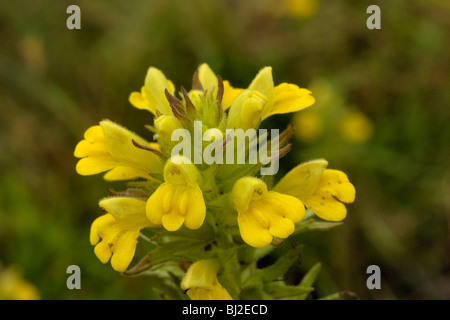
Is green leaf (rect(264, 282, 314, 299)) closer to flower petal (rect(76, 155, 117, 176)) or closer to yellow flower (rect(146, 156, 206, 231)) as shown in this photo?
yellow flower (rect(146, 156, 206, 231))

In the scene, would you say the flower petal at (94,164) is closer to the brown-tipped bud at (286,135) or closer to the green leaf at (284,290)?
the brown-tipped bud at (286,135)

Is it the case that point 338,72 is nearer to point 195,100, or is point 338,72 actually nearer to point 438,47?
point 438,47

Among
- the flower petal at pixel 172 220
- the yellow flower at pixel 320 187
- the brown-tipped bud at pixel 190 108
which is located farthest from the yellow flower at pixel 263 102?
the flower petal at pixel 172 220

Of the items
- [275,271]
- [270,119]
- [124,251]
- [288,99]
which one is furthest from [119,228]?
[270,119]

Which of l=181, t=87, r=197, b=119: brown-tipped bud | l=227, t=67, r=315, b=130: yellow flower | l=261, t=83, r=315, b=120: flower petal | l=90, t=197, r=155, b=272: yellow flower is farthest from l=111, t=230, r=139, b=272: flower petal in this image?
l=261, t=83, r=315, b=120: flower petal

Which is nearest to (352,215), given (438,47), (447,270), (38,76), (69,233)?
(447,270)
